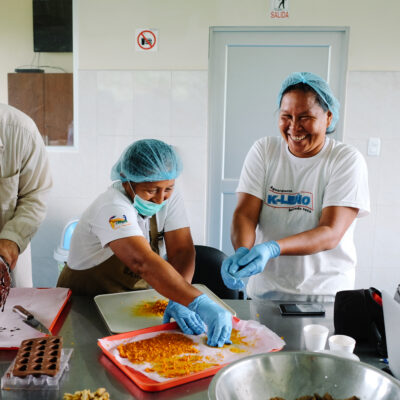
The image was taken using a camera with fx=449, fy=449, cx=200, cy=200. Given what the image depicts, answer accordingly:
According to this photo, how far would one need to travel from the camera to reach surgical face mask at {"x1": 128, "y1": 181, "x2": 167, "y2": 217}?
1.76m

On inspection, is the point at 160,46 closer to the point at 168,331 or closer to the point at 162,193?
the point at 162,193

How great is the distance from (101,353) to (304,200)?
39.1 inches

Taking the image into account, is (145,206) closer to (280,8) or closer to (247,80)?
(247,80)

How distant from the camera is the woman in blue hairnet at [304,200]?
177 centimetres

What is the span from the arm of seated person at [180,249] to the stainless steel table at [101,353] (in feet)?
0.90

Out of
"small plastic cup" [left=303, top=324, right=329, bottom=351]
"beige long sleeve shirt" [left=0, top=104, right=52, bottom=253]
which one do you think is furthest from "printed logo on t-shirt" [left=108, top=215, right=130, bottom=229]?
"small plastic cup" [left=303, top=324, right=329, bottom=351]

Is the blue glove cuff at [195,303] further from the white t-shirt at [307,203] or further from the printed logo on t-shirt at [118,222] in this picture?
the white t-shirt at [307,203]

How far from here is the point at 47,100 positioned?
359 centimetres

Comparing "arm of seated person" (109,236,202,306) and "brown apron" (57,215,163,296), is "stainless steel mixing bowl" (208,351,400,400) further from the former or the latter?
"brown apron" (57,215,163,296)

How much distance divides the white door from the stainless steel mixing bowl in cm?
264

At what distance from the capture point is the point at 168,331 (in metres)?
1.46

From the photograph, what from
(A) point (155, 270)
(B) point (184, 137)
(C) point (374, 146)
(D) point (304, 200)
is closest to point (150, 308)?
(A) point (155, 270)

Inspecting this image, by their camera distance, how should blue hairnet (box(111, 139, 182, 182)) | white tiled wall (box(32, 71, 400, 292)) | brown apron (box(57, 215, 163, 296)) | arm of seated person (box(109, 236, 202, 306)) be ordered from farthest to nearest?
white tiled wall (box(32, 71, 400, 292)) < brown apron (box(57, 215, 163, 296)) < blue hairnet (box(111, 139, 182, 182)) < arm of seated person (box(109, 236, 202, 306))

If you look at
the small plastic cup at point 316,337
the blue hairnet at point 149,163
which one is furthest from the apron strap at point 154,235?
the small plastic cup at point 316,337
